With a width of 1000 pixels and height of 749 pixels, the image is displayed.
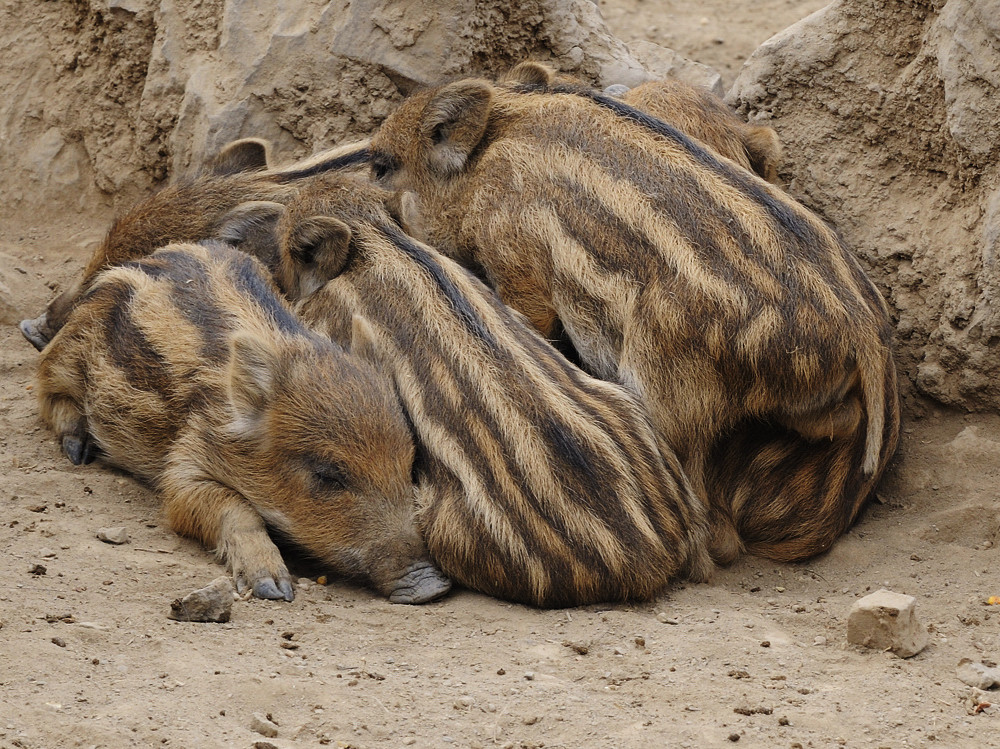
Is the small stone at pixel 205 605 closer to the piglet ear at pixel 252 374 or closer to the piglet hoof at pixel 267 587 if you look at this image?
the piglet hoof at pixel 267 587

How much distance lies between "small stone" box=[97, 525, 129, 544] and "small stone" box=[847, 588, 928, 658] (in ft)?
7.46

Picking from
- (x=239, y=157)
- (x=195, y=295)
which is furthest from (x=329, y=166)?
(x=195, y=295)

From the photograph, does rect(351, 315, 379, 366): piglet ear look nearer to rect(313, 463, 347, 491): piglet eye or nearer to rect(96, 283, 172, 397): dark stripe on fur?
rect(313, 463, 347, 491): piglet eye

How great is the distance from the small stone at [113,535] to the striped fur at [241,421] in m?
0.22

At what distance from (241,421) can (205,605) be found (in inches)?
35.1

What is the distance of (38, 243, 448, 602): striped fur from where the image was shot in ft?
13.4

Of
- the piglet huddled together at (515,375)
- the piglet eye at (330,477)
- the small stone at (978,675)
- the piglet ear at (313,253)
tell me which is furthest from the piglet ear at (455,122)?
the small stone at (978,675)

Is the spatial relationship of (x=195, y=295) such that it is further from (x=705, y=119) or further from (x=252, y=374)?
(x=705, y=119)

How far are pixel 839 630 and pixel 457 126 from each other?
2.63m

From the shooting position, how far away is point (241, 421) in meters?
4.29

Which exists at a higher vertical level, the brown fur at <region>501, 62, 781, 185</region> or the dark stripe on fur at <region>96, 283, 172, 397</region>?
the brown fur at <region>501, 62, 781, 185</region>

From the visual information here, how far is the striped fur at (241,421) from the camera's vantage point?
161 inches

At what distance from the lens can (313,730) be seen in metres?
2.94

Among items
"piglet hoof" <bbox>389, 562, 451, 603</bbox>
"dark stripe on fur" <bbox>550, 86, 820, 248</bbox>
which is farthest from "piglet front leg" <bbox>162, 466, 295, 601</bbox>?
"dark stripe on fur" <bbox>550, 86, 820, 248</bbox>
